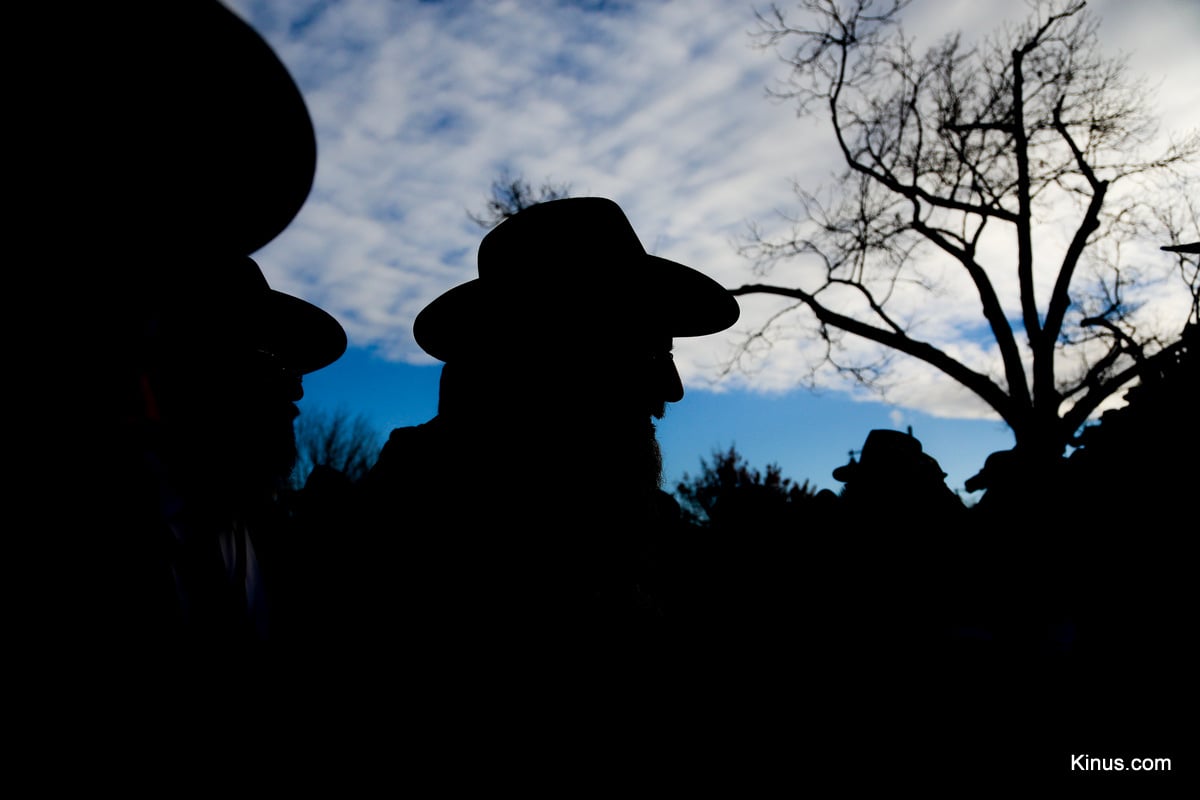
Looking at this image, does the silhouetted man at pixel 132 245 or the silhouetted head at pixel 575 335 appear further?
the silhouetted head at pixel 575 335

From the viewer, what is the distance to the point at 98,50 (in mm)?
746

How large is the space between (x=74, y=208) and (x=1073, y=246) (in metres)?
17.8

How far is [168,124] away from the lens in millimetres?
834

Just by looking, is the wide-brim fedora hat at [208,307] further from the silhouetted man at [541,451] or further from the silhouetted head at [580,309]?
the silhouetted head at [580,309]

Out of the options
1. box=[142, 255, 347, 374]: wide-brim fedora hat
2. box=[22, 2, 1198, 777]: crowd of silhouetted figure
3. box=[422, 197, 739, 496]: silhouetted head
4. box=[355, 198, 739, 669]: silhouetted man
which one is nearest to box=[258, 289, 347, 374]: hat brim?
box=[22, 2, 1198, 777]: crowd of silhouetted figure

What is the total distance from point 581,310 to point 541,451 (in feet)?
1.99

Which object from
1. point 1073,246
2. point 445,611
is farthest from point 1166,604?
point 1073,246

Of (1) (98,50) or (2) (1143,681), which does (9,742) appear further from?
(2) (1143,681)

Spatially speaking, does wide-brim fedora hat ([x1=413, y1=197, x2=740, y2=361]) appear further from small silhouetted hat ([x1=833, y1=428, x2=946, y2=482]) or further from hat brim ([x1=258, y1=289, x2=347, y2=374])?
small silhouetted hat ([x1=833, y1=428, x2=946, y2=482])

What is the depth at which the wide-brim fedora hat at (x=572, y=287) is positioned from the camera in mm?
2301

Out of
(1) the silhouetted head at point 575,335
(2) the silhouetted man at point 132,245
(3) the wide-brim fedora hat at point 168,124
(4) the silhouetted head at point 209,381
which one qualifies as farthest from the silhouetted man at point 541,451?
(3) the wide-brim fedora hat at point 168,124

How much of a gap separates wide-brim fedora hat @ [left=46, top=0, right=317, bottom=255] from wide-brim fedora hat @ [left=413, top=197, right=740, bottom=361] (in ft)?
4.53

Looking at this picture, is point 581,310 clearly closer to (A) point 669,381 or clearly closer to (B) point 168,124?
(A) point 669,381

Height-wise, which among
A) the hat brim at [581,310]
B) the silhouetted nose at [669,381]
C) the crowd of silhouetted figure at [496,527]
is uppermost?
the hat brim at [581,310]
